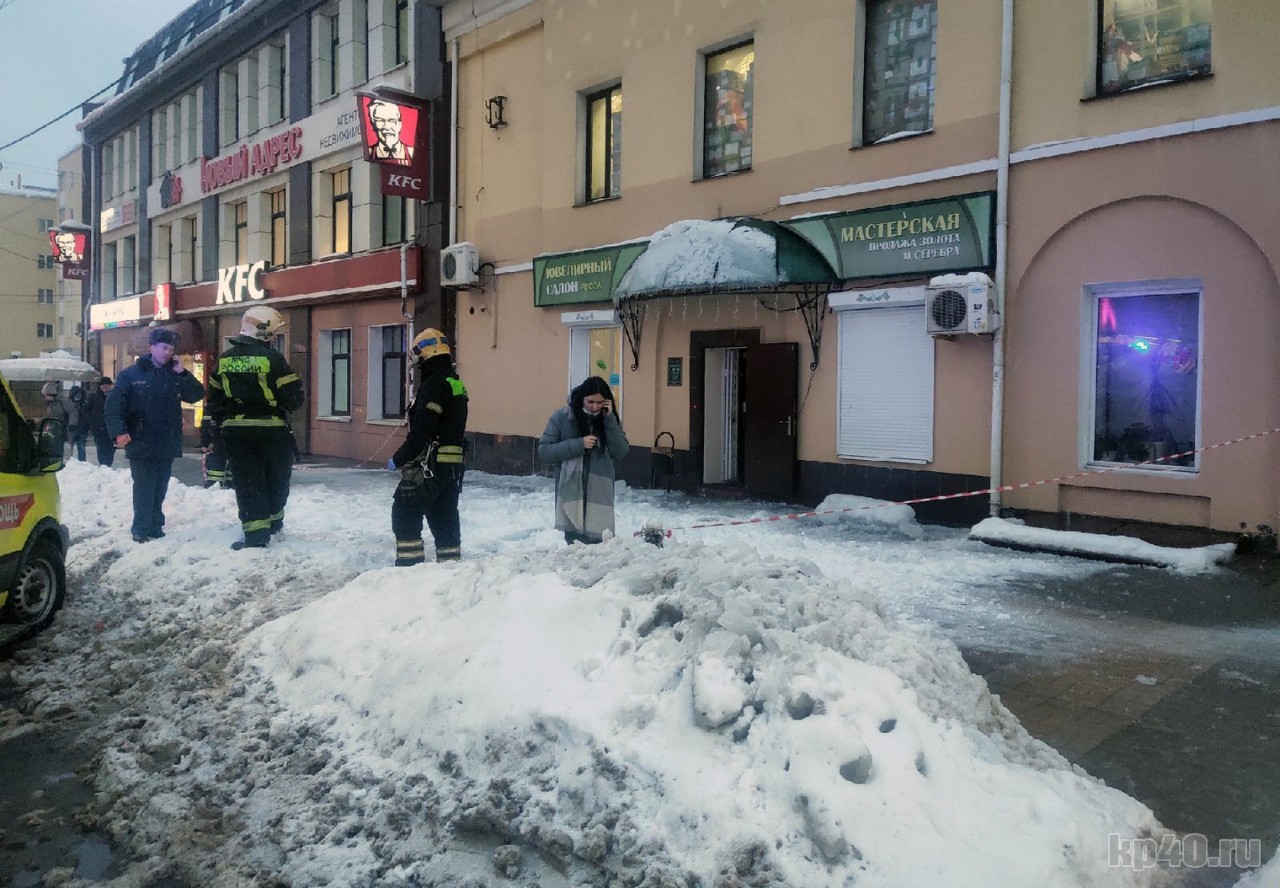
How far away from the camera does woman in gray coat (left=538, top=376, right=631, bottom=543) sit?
6.81 m

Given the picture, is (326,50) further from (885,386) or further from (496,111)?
(885,386)

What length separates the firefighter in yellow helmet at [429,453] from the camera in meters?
6.36

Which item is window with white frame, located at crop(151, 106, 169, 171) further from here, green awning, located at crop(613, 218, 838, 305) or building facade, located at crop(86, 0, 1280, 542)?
green awning, located at crop(613, 218, 838, 305)

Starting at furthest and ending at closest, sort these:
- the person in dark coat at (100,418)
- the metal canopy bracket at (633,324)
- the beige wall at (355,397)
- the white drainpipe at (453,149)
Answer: the beige wall at (355,397), the person in dark coat at (100,418), the white drainpipe at (453,149), the metal canopy bracket at (633,324)

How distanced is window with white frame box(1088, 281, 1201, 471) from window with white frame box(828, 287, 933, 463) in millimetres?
1703

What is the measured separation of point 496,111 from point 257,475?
10.1 meters

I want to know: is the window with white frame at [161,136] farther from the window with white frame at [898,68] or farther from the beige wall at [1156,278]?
the beige wall at [1156,278]

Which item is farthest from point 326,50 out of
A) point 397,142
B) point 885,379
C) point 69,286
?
point 69,286

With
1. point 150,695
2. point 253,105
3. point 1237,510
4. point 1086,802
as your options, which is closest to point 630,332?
point 1237,510

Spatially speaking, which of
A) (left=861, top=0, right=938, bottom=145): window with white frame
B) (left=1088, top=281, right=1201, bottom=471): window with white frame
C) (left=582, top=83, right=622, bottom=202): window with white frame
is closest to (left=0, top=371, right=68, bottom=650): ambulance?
(left=861, top=0, right=938, bottom=145): window with white frame

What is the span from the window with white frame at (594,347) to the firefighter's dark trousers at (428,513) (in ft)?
22.6

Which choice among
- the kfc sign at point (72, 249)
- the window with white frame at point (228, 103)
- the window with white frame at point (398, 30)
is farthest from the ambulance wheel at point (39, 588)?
the kfc sign at point (72, 249)

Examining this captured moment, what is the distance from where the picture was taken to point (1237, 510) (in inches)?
313

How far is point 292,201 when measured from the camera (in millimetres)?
20328
